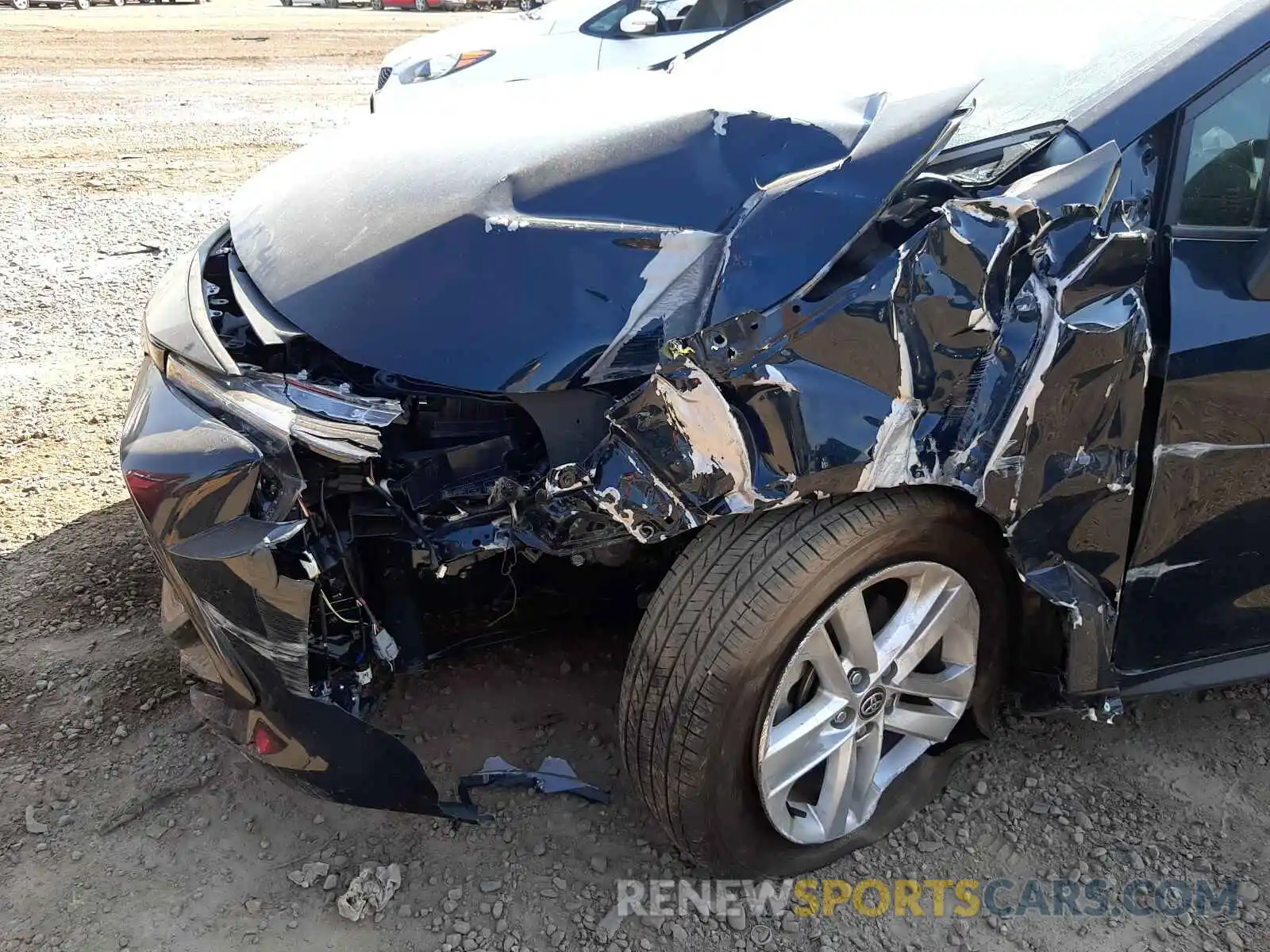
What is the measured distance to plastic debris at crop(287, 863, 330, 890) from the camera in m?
2.17

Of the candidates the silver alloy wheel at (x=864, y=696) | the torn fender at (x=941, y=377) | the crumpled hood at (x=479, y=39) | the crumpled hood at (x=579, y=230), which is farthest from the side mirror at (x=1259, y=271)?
the crumpled hood at (x=479, y=39)

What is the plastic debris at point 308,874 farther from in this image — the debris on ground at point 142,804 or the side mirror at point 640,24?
the side mirror at point 640,24

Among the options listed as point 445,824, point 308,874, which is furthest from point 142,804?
point 445,824

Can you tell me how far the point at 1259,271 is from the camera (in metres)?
1.91

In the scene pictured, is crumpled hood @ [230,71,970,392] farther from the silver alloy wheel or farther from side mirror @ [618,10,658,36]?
side mirror @ [618,10,658,36]

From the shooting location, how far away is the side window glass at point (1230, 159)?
1.94 metres

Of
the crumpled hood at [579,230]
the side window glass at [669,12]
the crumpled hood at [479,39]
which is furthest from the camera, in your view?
the crumpled hood at [479,39]

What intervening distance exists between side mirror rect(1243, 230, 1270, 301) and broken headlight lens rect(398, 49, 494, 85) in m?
5.97

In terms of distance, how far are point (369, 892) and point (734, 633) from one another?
101cm

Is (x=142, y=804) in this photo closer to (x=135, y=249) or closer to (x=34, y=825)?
(x=34, y=825)

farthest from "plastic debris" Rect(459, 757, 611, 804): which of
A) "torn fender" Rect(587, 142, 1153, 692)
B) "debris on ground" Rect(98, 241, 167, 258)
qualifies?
"debris on ground" Rect(98, 241, 167, 258)

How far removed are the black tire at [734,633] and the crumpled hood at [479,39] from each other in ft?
19.8

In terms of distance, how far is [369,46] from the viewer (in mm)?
15148

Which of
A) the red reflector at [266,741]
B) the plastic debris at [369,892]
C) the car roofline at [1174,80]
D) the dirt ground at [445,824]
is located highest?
the car roofline at [1174,80]
